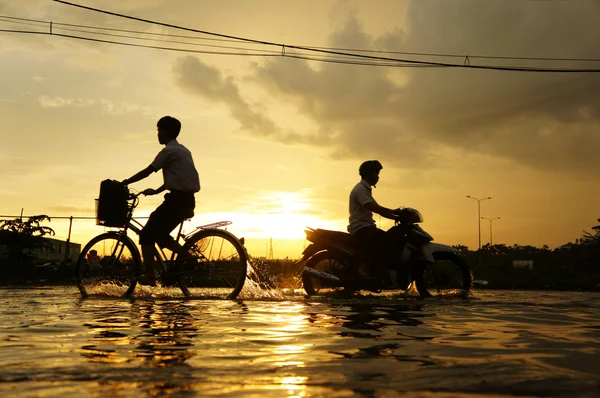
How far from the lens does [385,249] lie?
10.4m

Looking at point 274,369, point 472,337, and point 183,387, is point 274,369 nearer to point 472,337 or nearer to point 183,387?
point 183,387

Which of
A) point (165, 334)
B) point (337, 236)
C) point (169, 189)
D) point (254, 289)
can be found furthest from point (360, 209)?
point (165, 334)

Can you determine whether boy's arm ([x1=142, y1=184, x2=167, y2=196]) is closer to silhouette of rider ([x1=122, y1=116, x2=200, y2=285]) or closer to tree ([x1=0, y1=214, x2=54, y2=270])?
silhouette of rider ([x1=122, y1=116, x2=200, y2=285])

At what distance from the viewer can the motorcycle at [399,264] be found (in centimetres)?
1041

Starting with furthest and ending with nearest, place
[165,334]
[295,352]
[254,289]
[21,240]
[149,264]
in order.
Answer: [21,240]
[254,289]
[149,264]
[165,334]
[295,352]

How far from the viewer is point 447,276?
10.8 m

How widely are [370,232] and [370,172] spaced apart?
986 mm

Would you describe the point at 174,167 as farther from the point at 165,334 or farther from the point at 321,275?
the point at 165,334

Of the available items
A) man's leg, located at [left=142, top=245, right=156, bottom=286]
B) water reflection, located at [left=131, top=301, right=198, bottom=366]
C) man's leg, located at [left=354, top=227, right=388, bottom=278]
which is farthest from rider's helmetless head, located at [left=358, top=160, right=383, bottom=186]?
water reflection, located at [left=131, top=301, right=198, bottom=366]

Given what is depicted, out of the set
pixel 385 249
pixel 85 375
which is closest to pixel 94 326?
pixel 85 375

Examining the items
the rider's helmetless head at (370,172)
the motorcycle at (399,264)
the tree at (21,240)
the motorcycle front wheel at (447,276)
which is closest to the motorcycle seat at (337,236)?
the motorcycle at (399,264)

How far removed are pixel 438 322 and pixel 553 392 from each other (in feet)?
11.1

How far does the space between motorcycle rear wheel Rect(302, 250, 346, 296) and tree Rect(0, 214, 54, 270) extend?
33.2 feet

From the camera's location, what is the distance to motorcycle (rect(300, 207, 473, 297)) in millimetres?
10406
